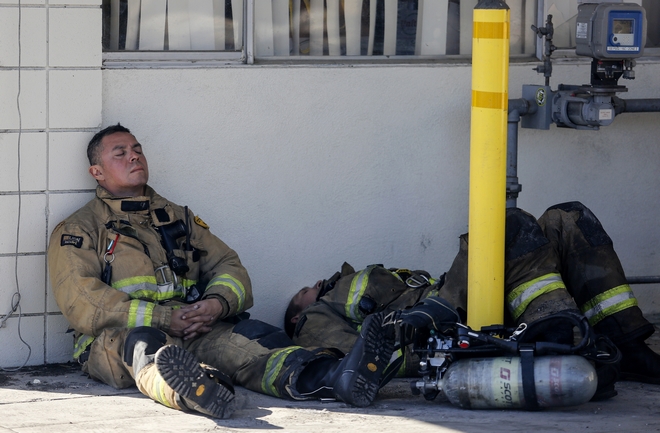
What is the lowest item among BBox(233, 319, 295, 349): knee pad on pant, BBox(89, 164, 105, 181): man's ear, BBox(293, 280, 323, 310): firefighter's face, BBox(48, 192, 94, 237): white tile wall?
BBox(233, 319, 295, 349): knee pad on pant

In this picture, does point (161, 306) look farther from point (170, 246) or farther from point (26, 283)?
point (26, 283)

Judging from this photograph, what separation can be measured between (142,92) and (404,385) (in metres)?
1.95

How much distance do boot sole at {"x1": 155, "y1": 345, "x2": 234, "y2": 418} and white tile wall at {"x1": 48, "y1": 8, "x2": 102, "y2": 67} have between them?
5.70 ft

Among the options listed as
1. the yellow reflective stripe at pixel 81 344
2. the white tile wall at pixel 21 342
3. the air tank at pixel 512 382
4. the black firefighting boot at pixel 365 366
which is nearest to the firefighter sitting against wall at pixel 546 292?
the air tank at pixel 512 382

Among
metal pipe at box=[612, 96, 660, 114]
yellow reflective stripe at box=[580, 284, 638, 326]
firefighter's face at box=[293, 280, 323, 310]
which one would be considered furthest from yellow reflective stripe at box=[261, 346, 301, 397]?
metal pipe at box=[612, 96, 660, 114]

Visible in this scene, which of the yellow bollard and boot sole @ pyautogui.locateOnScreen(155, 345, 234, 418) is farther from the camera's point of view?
the yellow bollard

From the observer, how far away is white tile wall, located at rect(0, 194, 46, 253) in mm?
4918

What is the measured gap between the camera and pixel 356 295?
16.6 feet

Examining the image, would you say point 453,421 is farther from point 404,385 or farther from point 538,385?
point 404,385

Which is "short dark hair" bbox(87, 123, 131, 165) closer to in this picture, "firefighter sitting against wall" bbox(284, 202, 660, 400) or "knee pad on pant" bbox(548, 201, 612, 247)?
"firefighter sitting against wall" bbox(284, 202, 660, 400)

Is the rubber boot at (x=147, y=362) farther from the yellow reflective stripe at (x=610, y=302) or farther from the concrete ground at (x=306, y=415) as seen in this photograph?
the yellow reflective stripe at (x=610, y=302)

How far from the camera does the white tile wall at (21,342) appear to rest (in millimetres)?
4977

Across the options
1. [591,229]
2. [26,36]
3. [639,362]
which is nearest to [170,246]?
[26,36]

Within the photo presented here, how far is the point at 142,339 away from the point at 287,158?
1.44m
